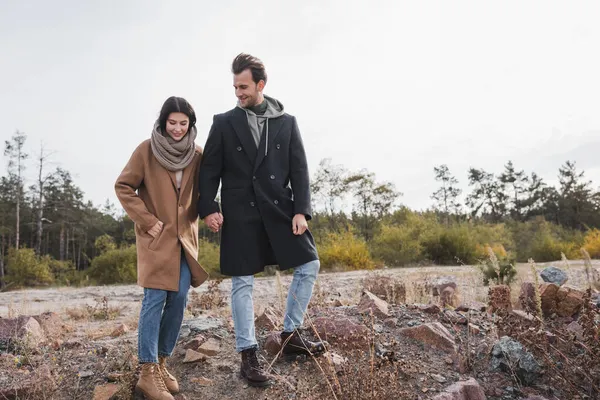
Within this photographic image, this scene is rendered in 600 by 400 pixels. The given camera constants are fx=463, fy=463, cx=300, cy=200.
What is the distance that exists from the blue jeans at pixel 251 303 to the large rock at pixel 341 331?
0.31 metres

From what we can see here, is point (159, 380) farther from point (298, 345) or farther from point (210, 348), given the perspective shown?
point (298, 345)

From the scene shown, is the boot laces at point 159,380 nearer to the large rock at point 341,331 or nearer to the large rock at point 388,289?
the large rock at point 341,331

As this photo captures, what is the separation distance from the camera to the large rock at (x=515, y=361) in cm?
321

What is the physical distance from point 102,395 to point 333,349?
1.59 meters

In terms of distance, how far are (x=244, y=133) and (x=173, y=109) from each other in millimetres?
503

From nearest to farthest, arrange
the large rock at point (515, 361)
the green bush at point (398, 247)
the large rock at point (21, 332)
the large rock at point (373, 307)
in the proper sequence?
the large rock at point (515, 361)
the large rock at point (21, 332)
the large rock at point (373, 307)
the green bush at point (398, 247)

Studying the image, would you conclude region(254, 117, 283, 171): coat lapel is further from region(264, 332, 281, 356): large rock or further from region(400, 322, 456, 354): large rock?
region(400, 322, 456, 354): large rock

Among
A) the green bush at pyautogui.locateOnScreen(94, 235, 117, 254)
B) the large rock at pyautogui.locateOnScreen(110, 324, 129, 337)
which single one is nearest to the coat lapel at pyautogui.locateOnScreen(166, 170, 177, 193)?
the large rock at pyautogui.locateOnScreen(110, 324, 129, 337)

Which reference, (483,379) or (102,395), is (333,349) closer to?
Result: (483,379)

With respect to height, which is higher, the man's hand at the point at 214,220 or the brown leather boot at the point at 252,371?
the man's hand at the point at 214,220

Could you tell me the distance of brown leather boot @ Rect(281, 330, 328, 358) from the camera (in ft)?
10.4

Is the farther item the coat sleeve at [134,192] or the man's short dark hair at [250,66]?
the man's short dark hair at [250,66]

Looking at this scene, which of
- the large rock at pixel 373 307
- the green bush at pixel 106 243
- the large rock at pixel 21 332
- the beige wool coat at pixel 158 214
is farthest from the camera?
the green bush at pixel 106 243

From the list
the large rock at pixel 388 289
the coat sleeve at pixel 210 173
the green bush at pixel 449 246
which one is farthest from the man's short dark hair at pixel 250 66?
the green bush at pixel 449 246
